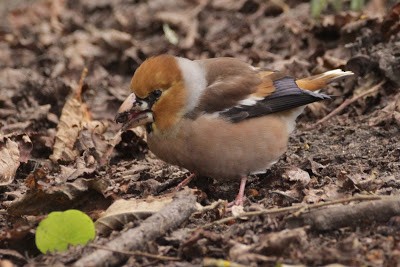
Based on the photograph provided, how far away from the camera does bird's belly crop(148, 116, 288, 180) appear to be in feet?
15.7

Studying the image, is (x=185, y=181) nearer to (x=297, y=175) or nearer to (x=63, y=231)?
(x=297, y=175)

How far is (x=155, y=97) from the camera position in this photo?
192 inches

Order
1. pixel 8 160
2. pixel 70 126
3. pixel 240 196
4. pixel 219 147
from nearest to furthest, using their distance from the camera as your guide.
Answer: pixel 240 196, pixel 219 147, pixel 8 160, pixel 70 126

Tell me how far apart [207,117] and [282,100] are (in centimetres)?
73

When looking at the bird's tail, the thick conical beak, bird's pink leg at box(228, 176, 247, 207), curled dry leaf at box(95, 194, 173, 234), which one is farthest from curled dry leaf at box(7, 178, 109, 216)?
the bird's tail

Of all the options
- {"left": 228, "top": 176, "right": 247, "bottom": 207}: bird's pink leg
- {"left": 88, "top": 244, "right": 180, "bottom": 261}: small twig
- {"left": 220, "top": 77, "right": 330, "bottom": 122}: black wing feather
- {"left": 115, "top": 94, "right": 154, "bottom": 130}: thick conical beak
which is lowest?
{"left": 228, "top": 176, "right": 247, "bottom": 207}: bird's pink leg

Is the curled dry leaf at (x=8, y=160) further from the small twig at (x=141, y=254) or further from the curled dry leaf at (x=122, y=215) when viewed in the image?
the small twig at (x=141, y=254)

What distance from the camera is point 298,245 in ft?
11.6

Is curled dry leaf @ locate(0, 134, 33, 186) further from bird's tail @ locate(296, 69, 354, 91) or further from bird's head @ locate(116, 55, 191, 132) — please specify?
bird's tail @ locate(296, 69, 354, 91)

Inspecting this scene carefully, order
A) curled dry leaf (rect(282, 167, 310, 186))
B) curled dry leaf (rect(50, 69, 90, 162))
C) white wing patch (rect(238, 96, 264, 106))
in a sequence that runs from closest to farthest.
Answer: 1. curled dry leaf (rect(282, 167, 310, 186))
2. white wing patch (rect(238, 96, 264, 106))
3. curled dry leaf (rect(50, 69, 90, 162))

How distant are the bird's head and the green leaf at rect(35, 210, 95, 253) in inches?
49.7

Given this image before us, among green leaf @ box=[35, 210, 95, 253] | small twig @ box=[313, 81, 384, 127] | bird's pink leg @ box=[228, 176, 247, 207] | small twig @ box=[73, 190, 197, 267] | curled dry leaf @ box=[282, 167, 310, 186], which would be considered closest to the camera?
small twig @ box=[73, 190, 197, 267]

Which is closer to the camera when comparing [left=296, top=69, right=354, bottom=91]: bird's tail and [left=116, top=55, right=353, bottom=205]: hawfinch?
[left=116, top=55, right=353, bottom=205]: hawfinch

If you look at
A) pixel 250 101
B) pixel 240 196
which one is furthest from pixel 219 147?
pixel 250 101
